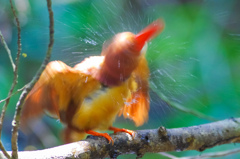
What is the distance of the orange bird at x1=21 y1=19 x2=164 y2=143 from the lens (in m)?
0.37

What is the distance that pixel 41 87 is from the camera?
0.48 metres

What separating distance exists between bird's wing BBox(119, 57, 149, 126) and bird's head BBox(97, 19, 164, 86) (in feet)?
0.05

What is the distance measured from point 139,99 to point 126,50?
173 millimetres

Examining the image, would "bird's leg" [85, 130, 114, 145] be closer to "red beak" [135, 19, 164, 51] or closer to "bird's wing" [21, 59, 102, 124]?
"bird's wing" [21, 59, 102, 124]

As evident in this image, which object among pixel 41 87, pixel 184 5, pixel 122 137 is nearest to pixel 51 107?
pixel 41 87

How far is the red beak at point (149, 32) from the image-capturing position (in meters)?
0.33

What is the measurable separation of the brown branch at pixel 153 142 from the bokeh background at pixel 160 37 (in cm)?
13

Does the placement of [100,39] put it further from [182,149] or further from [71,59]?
[182,149]

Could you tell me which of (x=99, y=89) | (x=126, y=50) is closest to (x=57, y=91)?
(x=99, y=89)

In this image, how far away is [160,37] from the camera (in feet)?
1.20

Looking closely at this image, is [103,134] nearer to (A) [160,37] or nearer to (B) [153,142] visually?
(B) [153,142]

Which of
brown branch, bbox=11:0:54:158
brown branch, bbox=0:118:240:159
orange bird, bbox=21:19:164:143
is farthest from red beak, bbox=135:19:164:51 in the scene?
brown branch, bbox=0:118:240:159

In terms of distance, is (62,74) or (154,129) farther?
(154,129)

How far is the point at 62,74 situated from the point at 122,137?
188 mm
